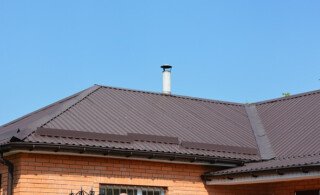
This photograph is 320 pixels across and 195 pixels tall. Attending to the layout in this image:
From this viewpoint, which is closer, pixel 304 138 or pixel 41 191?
pixel 41 191

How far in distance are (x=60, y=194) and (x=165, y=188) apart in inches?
120

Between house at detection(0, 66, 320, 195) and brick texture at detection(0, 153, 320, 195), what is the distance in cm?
2

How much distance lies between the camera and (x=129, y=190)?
16312 millimetres

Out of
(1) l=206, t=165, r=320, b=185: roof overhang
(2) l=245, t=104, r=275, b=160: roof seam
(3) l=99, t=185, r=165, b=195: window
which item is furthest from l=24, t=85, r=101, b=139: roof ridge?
(2) l=245, t=104, r=275, b=160: roof seam

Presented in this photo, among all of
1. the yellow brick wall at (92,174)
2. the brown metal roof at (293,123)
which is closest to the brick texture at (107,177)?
the yellow brick wall at (92,174)

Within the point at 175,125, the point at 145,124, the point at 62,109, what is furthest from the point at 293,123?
the point at 62,109

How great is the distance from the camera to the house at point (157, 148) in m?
15.1

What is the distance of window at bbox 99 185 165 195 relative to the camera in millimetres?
15937

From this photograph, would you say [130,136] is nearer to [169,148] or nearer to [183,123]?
[169,148]

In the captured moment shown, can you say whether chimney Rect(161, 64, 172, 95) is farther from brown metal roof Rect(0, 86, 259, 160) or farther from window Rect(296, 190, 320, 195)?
window Rect(296, 190, 320, 195)

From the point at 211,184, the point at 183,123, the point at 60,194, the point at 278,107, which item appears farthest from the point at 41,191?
the point at 278,107

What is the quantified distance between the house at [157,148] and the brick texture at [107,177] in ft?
0.08

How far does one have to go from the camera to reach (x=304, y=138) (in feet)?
61.0

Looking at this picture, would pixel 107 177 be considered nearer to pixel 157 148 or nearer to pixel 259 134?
pixel 157 148
